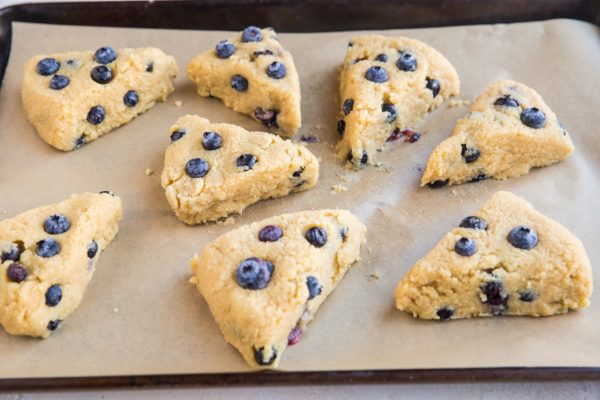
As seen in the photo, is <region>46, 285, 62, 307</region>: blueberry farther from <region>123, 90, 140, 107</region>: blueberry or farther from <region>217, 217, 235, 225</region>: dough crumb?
<region>123, 90, 140, 107</region>: blueberry

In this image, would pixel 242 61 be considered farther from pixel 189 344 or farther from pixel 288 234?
pixel 189 344

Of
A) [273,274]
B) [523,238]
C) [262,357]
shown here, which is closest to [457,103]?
[523,238]

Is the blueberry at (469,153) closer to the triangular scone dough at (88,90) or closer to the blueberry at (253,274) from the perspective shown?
the blueberry at (253,274)

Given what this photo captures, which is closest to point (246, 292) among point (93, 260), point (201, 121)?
point (93, 260)

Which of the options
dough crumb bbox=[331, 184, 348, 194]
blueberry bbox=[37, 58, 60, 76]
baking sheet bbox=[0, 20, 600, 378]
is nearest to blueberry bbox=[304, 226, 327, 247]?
baking sheet bbox=[0, 20, 600, 378]

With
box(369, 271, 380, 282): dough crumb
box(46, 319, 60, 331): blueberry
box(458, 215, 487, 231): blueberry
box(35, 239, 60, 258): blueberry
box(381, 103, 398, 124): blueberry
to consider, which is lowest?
box(46, 319, 60, 331): blueberry

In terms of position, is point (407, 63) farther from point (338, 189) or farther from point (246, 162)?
point (246, 162)
